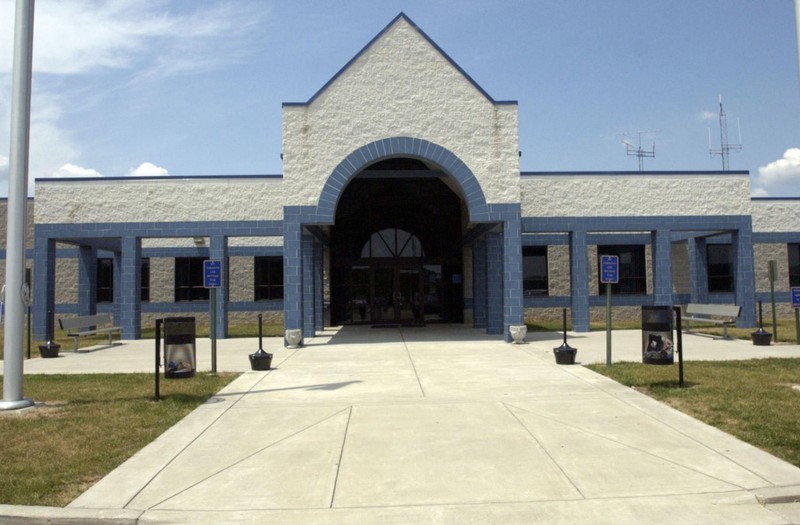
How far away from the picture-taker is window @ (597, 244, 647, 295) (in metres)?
31.1

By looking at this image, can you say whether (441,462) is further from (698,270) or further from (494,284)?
(698,270)

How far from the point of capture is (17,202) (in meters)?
9.88

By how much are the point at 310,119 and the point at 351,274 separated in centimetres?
1079

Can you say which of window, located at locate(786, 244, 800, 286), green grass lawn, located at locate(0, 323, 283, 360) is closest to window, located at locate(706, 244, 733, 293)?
window, located at locate(786, 244, 800, 286)

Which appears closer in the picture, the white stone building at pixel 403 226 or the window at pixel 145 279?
the white stone building at pixel 403 226

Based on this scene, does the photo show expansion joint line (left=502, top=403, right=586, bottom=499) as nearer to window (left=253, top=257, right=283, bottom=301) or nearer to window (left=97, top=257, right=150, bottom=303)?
window (left=253, top=257, right=283, bottom=301)

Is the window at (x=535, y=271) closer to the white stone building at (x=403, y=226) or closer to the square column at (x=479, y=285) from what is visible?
the white stone building at (x=403, y=226)

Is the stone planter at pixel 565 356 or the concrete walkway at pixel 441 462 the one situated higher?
the stone planter at pixel 565 356

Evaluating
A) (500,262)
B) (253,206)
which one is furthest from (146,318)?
(500,262)

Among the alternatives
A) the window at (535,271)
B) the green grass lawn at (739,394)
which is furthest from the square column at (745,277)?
the green grass lawn at (739,394)

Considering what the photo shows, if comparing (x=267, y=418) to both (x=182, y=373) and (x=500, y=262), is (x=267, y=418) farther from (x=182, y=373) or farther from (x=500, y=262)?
(x=500, y=262)

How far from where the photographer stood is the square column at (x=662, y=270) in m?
24.5

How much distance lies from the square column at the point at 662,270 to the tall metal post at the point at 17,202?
826 inches

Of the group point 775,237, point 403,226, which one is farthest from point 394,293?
point 775,237
